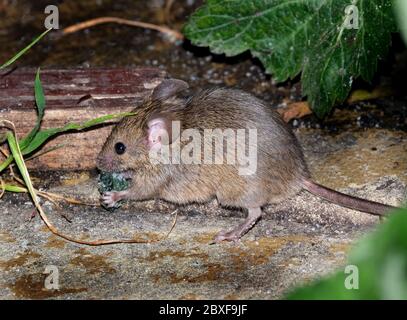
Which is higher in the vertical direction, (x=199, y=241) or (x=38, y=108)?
(x=38, y=108)

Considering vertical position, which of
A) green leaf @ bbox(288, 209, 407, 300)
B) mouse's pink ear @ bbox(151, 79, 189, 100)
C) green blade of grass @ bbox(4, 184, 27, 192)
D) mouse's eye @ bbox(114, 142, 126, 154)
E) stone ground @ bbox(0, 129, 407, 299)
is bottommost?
stone ground @ bbox(0, 129, 407, 299)

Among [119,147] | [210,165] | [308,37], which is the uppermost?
[308,37]

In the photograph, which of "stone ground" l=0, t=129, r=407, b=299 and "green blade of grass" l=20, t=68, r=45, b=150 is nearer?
"stone ground" l=0, t=129, r=407, b=299

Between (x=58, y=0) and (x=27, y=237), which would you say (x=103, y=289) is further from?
(x=58, y=0)

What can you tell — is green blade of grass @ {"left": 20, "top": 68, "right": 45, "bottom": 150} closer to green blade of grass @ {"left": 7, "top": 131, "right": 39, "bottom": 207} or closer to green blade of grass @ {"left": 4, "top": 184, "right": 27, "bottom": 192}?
green blade of grass @ {"left": 7, "top": 131, "right": 39, "bottom": 207}

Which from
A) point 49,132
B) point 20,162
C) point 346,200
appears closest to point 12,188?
point 20,162

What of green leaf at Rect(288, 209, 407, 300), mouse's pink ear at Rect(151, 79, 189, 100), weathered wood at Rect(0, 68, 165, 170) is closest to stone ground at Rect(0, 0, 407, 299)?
weathered wood at Rect(0, 68, 165, 170)

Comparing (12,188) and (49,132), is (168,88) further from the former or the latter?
(12,188)

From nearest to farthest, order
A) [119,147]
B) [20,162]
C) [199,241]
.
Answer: [199,241] → [20,162] → [119,147]
